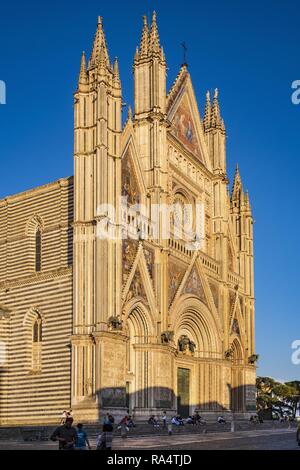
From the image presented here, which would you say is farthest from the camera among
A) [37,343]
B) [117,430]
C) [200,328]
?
[200,328]

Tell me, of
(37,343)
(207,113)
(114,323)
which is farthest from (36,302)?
(207,113)

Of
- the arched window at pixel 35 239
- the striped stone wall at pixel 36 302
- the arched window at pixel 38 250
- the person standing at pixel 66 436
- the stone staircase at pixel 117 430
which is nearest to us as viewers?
the person standing at pixel 66 436

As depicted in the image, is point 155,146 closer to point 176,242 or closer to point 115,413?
point 176,242

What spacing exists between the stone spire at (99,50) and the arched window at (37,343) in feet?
46.3

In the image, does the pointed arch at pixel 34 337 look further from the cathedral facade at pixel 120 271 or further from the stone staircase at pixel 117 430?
the stone staircase at pixel 117 430

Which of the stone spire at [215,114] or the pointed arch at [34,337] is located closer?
the pointed arch at [34,337]

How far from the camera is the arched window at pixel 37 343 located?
39.5m

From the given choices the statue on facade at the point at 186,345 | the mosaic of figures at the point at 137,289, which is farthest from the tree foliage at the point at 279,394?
the mosaic of figures at the point at 137,289

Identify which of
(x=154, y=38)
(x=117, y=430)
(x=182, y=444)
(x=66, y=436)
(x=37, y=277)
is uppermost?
(x=154, y=38)

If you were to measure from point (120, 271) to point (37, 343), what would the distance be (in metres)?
6.35

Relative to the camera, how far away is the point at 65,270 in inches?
1516

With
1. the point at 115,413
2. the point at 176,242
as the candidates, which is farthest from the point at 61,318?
the point at 176,242

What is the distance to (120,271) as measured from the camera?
38.0m

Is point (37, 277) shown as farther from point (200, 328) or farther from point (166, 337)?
point (200, 328)
